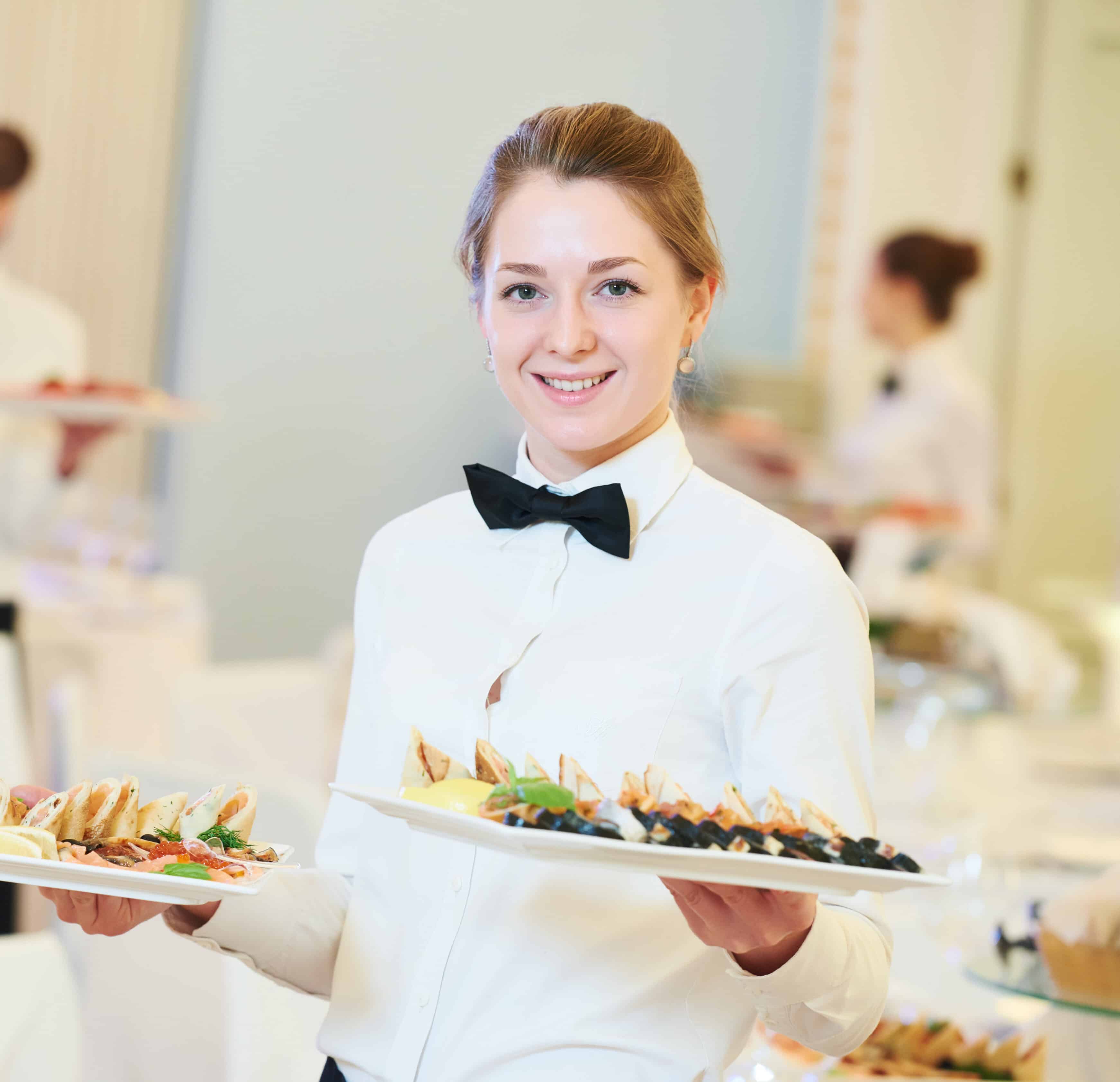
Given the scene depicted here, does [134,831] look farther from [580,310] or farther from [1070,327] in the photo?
[1070,327]

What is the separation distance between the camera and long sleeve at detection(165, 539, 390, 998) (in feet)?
3.58

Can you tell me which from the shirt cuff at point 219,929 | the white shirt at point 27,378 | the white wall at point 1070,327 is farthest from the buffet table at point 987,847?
the white wall at point 1070,327

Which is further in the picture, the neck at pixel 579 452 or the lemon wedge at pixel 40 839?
the neck at pixel 579 452

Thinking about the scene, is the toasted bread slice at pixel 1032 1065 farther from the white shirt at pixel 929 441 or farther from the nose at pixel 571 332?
the white shirt at pixel 929 441

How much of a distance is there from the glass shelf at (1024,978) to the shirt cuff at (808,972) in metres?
0.46

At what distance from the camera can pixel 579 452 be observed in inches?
44.2

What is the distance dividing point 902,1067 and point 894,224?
4970 mm

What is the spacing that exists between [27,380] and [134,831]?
111 inches

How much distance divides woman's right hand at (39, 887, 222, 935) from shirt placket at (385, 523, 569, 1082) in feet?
0.66

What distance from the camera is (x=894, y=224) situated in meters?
5.95

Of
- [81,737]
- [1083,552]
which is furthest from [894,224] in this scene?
[81,737]

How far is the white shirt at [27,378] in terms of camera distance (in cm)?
342

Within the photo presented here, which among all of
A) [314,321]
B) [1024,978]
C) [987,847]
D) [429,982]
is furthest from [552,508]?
[314,321]

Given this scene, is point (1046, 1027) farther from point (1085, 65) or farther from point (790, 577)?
point (1085, 65)
